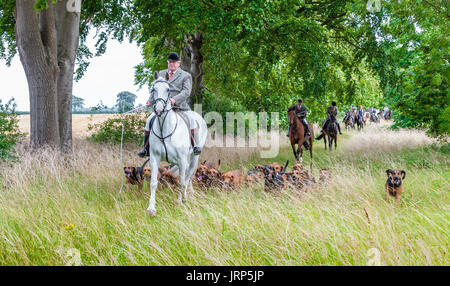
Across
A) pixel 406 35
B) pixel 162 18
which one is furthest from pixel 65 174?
pixel 406 35

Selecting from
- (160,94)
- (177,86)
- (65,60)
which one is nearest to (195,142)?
(177,86)

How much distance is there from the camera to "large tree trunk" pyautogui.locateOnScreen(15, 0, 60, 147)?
34.2 ft

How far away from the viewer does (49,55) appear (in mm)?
10992

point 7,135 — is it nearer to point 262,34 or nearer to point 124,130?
point 124,130

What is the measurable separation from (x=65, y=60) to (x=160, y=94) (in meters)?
7.76

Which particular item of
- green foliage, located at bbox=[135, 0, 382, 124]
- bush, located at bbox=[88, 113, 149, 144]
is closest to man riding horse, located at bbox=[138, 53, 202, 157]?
green foliage, located at bbox=[135, 0, 382, 124]

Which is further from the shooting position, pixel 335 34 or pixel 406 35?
pixel 335 34

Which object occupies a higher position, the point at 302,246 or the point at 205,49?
the point at 205,49

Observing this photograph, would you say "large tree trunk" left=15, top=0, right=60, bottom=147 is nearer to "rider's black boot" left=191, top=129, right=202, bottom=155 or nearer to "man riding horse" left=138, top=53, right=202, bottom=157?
"man riding horse" left=138, top=53, right=202, bottom=157

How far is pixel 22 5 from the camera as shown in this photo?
1041 centimetres

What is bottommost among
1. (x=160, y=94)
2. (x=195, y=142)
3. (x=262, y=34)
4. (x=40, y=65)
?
(x=195, y=142)

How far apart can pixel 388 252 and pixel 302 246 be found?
3.17 ft

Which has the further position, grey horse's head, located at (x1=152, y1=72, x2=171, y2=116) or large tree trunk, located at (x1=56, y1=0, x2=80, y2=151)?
large tree trunk, located at (x1=56, y1=0, x2=80, y2=151)

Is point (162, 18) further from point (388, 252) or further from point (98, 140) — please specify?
point (388, 252)
